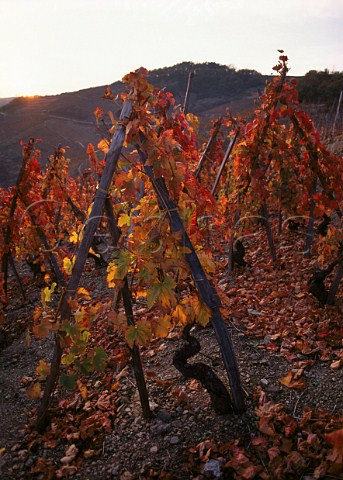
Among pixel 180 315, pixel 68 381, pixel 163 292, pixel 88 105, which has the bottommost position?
pixel 68 381

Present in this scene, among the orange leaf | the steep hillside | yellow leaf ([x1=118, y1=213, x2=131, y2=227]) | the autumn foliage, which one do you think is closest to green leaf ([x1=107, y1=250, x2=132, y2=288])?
the autumn foliage

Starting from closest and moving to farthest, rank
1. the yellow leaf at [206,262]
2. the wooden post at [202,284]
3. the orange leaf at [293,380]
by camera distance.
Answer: the wooden post at [202,284], the yellow leaf at [206,262], the orange leaf at [293,380]

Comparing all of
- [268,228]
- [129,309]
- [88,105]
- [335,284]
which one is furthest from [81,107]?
[129,309]

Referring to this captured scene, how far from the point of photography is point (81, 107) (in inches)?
1513

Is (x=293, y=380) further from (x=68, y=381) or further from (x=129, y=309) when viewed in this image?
(x=68, y=381)

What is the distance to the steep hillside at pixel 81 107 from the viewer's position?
2914 centimetres

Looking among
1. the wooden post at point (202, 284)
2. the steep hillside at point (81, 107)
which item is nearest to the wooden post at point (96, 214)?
the wooden post at point (202, 284)

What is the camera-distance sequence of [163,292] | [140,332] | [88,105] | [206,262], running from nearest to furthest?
1. [163,292]
2. [140,332]
3. [206,262]
4. [88,105]

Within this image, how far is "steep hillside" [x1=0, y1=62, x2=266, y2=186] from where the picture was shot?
29141mm

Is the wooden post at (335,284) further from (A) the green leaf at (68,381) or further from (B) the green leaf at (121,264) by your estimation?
(A) the green leaf at (68,381)

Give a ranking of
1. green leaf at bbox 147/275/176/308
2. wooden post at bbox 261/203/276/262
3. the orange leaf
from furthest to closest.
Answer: wooden post at bbox 261/203/276/262
the orange leaf
green leaf at bbox 147/275/176/308

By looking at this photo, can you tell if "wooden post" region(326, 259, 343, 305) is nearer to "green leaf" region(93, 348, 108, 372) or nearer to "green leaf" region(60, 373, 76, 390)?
"green leaf" region(93, 348, 108, 372)

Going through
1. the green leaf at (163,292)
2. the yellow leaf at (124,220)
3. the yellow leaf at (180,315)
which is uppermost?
the yellow leaf at (124,220)

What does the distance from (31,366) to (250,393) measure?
2.50 meters
